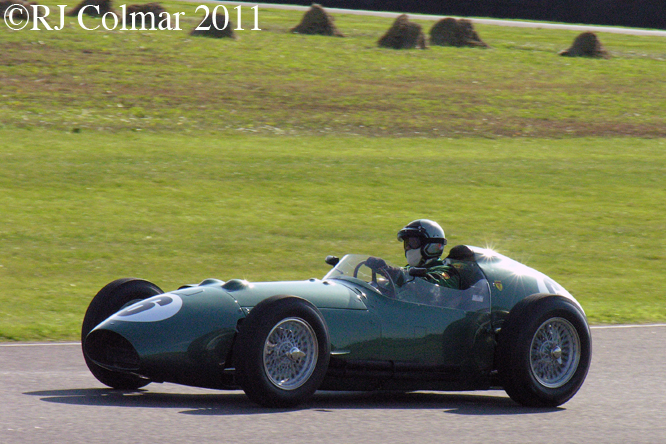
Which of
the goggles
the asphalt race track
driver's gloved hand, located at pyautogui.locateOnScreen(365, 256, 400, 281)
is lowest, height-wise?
the asphalt race track

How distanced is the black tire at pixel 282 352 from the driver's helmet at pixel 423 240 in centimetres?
141

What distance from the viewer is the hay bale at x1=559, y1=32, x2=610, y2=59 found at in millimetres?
33219

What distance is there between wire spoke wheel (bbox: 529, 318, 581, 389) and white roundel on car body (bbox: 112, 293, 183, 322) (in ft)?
8.16

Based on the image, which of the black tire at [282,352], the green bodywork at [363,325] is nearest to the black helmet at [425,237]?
the green bodywork at [363,325]

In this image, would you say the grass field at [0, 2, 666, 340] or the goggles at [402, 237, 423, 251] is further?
the grass field at [0, 2, 666, 340]

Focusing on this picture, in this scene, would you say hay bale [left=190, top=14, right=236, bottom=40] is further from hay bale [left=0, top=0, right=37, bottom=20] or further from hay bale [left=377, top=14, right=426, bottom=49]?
hay bale [left=0, top=0, right=37, bottom=20]

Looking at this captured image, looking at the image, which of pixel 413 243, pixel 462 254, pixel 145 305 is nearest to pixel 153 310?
pixel 145 305

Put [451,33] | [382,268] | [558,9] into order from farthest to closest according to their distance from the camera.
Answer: [558,9] → [451,33] → [382,268]

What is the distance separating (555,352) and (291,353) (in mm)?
2025

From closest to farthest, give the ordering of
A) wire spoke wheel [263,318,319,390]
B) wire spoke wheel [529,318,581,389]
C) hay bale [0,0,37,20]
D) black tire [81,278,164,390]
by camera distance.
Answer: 1. wire spoke wheel [263,318,319,390]
2. black tire [81,278,164,390]
3. wire spoke wheel [529,318,581,389]
4. hay bale [0,0,37,20]

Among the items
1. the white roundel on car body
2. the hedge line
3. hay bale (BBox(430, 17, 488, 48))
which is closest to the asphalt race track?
the white roundel on car body

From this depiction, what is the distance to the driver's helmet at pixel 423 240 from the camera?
796cm

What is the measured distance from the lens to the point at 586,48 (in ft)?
109

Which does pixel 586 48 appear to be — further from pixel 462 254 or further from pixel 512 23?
pixel 462 254
